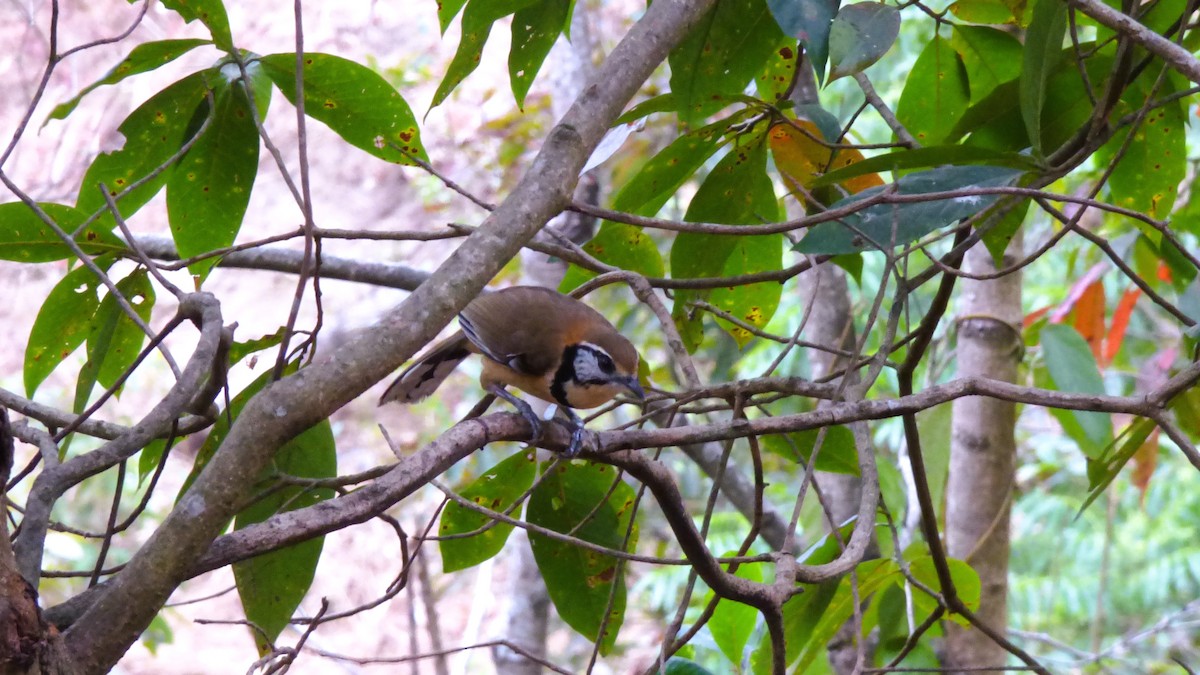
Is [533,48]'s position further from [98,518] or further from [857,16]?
[98,518]

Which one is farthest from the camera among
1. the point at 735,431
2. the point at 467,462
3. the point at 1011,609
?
the point at 1011,609

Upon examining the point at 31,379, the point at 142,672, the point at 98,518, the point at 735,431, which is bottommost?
the point at 735,431

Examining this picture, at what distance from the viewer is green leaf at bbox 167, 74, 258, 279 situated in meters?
1.68

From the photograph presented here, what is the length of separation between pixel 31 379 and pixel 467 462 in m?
3.70

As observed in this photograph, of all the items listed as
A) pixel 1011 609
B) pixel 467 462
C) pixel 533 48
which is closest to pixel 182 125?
pixel 533 48

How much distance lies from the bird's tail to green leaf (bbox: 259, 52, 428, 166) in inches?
18.8

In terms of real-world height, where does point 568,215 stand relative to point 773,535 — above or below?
above

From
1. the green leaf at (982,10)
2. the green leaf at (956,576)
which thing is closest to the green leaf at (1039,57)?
the green leaf at (982,10)

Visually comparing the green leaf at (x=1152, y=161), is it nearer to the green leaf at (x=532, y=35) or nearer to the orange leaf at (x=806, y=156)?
the orange leaf at (x=806, y=156)

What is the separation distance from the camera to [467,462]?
5324mm

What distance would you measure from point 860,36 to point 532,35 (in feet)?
1.93

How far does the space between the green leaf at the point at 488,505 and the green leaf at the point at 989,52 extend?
1.04 meters

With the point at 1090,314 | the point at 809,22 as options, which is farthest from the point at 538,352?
the point at 1090,314

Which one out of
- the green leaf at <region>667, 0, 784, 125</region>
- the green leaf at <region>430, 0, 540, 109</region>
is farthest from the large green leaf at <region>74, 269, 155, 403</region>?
the green leaf at <region>667, 0, 784, 125</region>
